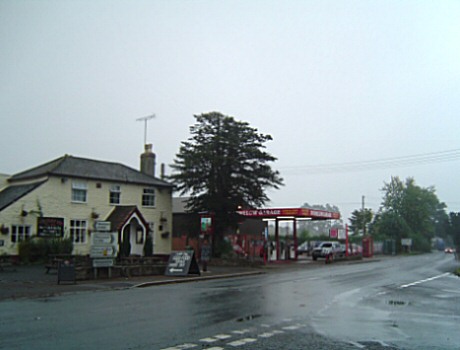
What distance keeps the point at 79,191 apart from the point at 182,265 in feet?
44.2

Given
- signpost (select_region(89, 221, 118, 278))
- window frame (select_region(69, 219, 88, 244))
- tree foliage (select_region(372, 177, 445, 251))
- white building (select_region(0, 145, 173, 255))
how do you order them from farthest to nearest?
tree foliage (select_region(372, 177, 445, 251))
window frame (select_region(69, 219, 88, 244))
white building (select_region(0, 145, 173, 255))
signpost (select_region(89, 221, 118, 278))

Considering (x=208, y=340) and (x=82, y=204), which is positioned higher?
(x=82, y=204)

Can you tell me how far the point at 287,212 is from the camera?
129 ft

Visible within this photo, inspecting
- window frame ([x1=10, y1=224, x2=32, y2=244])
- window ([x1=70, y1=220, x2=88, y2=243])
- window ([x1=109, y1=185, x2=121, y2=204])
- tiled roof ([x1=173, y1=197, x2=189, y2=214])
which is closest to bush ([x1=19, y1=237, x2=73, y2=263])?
window frame ([x1=10, y1=224, x2=32, y2=244])

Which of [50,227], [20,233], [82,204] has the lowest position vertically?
[20,233]

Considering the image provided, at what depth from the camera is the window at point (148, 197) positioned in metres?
40.1

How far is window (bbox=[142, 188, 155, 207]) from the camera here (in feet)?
132

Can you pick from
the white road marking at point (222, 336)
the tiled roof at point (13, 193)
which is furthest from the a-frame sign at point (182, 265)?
the white road marking at point (222, 336)

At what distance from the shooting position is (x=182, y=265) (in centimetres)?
2486

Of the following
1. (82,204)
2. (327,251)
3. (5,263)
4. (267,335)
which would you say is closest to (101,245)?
(5,263)

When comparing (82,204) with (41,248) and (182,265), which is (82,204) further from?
(182,265)

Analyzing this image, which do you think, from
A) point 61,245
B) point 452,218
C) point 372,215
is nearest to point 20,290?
point 61,245

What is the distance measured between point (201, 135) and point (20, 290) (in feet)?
75.9

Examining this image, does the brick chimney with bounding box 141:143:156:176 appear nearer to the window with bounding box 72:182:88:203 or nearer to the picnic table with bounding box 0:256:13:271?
the window with bounding box 72:182:88:203
